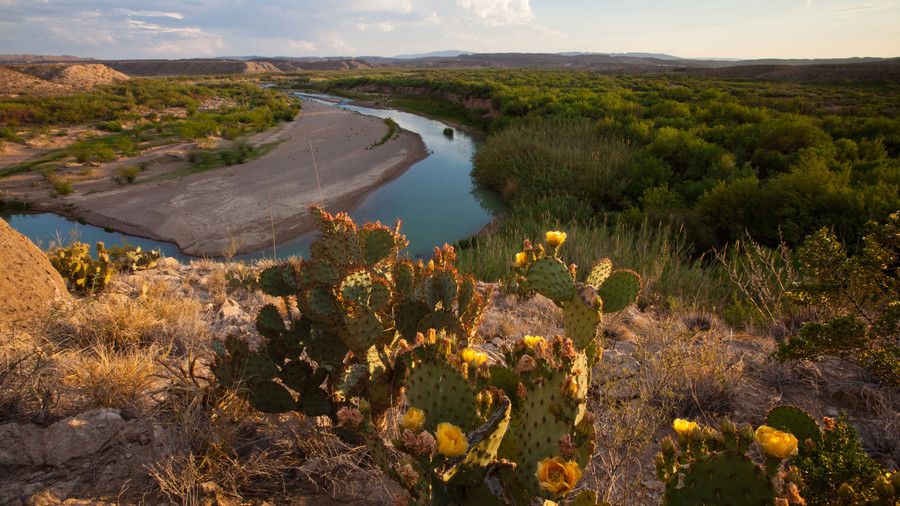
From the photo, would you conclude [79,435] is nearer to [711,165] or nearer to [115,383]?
[115,383]

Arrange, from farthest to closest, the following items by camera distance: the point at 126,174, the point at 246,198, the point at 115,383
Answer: the point at 126,174 → the point at 246,198 → the point at 115,383

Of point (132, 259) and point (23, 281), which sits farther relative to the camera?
point (132, 259)

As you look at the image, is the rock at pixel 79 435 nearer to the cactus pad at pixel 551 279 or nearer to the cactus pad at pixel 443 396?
the cactus pad at pixel 443 396

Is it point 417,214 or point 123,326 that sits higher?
point 123,326

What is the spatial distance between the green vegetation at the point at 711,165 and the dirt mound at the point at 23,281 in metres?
7.30

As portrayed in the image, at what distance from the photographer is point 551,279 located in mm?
1998

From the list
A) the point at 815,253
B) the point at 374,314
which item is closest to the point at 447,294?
the point at 374,314

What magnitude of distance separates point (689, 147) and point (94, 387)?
41.5ft

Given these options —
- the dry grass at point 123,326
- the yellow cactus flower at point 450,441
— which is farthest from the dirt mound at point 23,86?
the yellow cactus flower at point 450,441

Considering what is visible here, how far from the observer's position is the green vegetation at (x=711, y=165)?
7465 mm

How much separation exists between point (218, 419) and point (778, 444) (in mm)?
2307

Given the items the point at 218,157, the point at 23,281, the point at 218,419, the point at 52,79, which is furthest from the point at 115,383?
the point at 52,79

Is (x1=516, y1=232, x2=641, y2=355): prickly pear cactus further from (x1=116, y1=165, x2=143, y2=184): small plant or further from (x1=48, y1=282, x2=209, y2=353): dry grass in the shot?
(x1=116, y1=165, x2=143, y2=184): small plant

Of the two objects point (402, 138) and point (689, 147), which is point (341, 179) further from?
point (689, 147)
